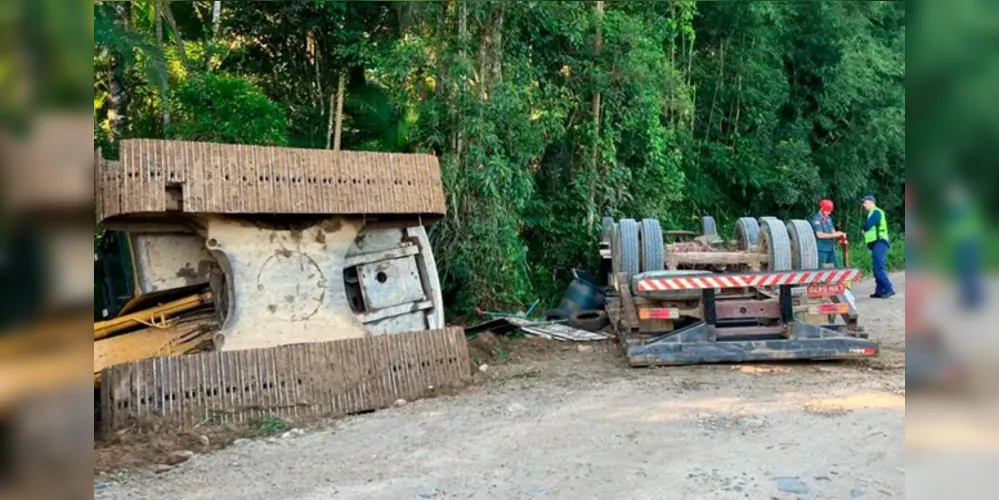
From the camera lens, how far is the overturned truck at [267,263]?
19.7 ft

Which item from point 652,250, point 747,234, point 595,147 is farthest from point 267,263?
point 595,147

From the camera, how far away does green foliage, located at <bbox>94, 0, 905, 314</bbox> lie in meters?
9.90

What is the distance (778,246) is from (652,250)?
1.43 metres

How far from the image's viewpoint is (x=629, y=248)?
8.69 meters

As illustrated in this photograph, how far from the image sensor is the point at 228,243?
21.9 feet

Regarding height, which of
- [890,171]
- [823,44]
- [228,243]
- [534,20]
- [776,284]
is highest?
[823,44]

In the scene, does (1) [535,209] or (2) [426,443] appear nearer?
(2) [426,443]

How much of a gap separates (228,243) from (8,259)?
611 centimetres

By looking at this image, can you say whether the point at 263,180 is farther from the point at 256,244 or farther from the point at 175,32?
the point at 175,32

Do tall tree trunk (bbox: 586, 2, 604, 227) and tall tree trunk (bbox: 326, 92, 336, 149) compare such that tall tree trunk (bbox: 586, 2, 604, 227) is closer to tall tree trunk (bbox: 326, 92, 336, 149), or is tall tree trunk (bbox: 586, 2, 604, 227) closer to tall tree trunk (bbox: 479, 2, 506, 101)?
tall tree trunk (bbox: 479, 2, 506, 101)

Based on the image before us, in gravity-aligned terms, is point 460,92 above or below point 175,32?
below

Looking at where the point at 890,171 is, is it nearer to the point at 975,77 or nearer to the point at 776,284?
the point at 776,284

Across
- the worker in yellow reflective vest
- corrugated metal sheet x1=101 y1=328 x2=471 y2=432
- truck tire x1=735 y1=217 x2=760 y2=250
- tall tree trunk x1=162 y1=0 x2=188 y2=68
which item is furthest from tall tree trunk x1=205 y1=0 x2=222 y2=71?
the worker in yellow reflective vest

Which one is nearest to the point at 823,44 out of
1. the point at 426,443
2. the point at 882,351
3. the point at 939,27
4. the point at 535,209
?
the point at 535,209
